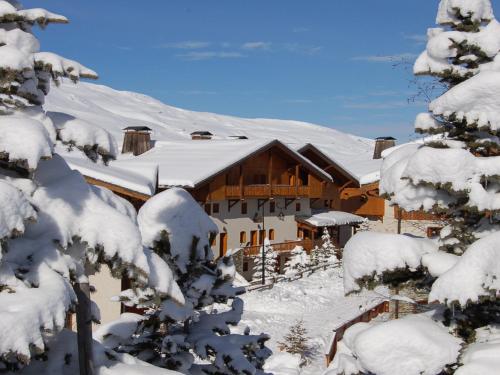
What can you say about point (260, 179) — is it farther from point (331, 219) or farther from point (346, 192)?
point (346, 192)

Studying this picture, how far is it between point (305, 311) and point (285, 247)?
8368 millimetres

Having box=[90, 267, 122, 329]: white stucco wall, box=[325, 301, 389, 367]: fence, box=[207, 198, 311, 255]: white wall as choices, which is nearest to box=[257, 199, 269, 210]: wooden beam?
box=[207, 198, 311, 255]: white wall

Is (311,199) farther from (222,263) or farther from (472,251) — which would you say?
(472,251)

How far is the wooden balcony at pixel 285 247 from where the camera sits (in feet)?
107

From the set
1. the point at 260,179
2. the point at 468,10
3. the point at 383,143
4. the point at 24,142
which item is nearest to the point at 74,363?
the point at 24,142

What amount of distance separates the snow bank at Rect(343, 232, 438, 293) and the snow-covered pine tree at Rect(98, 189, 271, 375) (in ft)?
8.62

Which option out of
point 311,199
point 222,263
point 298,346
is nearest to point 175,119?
point 311,199

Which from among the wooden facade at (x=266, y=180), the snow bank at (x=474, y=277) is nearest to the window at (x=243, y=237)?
the wooden facade at (x=266, y=180)

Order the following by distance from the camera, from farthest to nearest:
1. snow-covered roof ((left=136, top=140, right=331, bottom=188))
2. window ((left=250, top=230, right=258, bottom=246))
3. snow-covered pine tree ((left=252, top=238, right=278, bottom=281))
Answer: window ((left=250, top=230, right=258, bottom=246)), snow-covered pine tree ((left=252, top=238, right=278, bottom=281)), snow-covered roof ((left=136, top=140, right=331, bottom=188))

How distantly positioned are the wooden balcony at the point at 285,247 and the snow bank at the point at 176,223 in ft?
74.7

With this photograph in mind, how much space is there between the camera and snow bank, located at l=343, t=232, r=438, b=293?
7.50 m

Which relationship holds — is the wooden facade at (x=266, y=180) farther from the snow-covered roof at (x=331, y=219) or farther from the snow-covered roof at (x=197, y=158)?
the snow-covered roof at (x=331, y=219)

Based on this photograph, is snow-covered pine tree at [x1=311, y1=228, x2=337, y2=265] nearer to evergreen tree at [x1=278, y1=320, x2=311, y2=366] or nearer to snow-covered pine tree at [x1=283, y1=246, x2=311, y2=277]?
snow-covered pine tree at [x1=283, y1=246, x2=311, y2=277]

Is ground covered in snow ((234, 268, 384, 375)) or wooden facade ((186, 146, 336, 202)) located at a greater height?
wooden facade ((186, 146, 336, 202))
